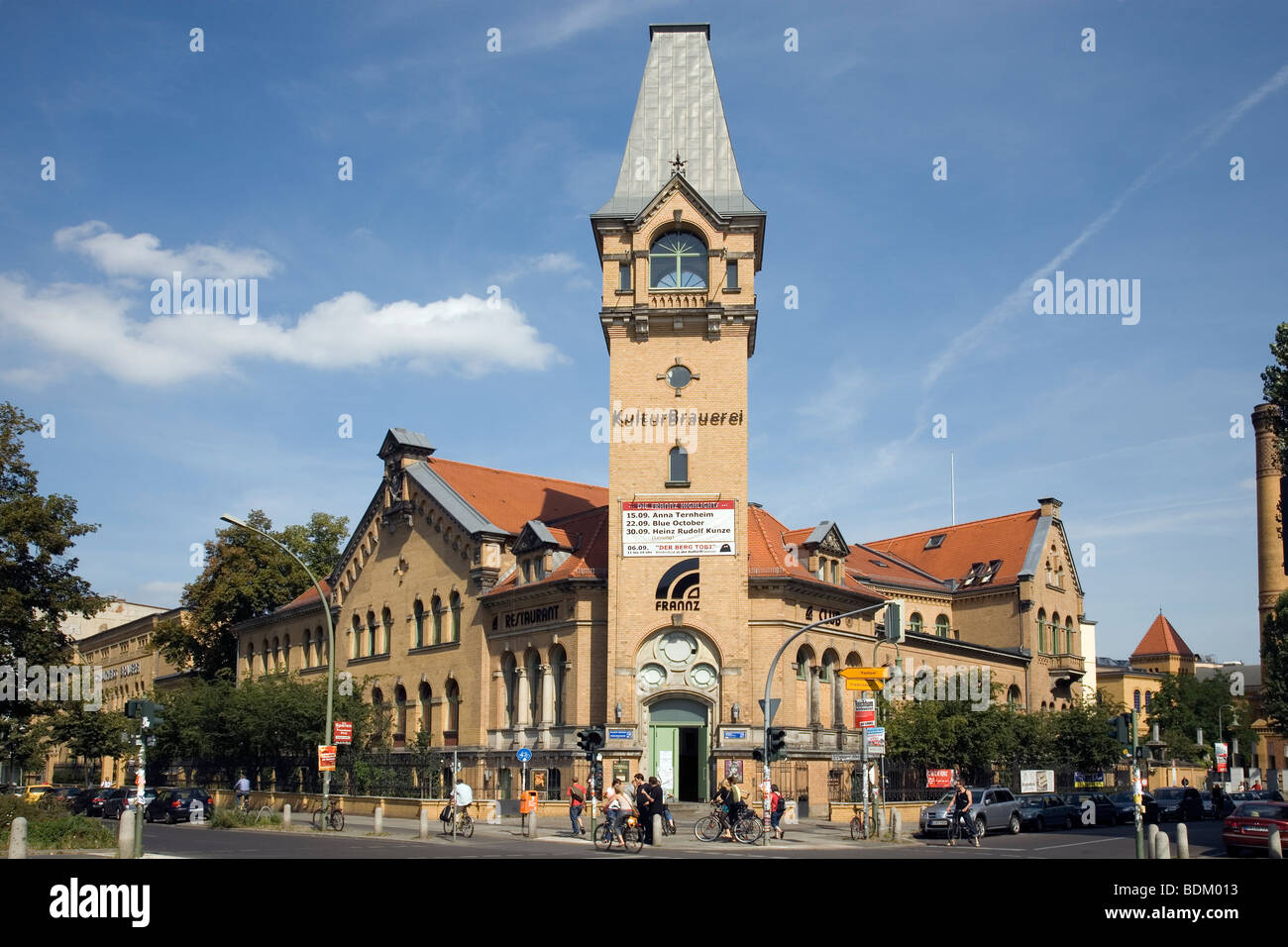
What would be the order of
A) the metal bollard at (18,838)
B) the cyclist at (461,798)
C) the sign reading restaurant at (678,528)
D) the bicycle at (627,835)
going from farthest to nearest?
1. the sign reading restaurant at (678,528)
2. the cyclist at (461,798)
3. the bicycle at (627,835)
4. the metal bollard at (18,838)

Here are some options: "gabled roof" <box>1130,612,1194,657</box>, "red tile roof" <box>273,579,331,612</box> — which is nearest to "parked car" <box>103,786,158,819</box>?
"red tile roof" <box>273,579,331,612</box>

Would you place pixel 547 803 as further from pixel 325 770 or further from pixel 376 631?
pixel 376 631

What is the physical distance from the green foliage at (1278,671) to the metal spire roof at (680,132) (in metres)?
40.6

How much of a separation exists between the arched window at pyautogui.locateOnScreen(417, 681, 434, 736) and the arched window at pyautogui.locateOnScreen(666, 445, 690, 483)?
15.6 meters

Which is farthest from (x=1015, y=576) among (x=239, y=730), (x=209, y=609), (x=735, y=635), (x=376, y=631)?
(x=209, y=609)

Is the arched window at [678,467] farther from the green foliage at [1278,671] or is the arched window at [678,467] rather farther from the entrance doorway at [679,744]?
the green foliage at [1278,671]

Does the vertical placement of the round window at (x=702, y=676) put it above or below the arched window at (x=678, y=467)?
below

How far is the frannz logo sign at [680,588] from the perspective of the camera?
44688 millimetres

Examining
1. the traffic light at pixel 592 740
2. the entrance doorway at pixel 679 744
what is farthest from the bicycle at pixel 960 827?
the entrance doorway at pixel 679 744

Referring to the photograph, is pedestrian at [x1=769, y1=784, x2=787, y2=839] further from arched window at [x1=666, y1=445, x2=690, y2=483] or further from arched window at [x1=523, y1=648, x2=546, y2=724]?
arched window at [x1=523, y1=648, x2=546, y2=724]

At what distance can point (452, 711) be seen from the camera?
→ 172ft

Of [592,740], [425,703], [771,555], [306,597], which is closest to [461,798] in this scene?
[592,740]

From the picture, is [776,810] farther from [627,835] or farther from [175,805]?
[175,805]
